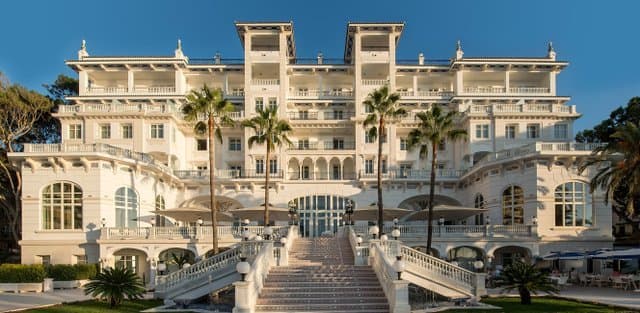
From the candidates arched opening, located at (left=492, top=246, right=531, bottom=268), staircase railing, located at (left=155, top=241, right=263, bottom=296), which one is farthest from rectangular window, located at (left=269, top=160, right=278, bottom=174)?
staircase railing, located at (left=155, top=241, right=263, bottom=296)

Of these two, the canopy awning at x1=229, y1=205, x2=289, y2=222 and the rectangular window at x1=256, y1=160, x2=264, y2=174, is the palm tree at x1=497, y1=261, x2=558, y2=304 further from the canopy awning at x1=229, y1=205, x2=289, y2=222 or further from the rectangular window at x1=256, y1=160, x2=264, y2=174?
the rectangular window at x1=256, y1=160, x2=264, y2=174

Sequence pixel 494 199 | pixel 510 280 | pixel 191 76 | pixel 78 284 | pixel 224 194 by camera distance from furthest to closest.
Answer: pixel 191 76
pixel 224 194
pixel 494 199
pixel 78 284
pixel 510 280

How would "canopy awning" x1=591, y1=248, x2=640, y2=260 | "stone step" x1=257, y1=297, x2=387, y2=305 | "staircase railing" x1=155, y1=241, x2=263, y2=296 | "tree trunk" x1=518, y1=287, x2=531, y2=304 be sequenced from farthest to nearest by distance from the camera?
1. "canopy awning" x1=591, y1=248, x2=640, y2=260
2. "staircase railing" x1=155, y1=241, x2=263, y2=296
3. "tree trunk" x1=518, y1=287, x2=531, y2=304
4. "stone step" x1=257, y1=297, x2=387, y2=305

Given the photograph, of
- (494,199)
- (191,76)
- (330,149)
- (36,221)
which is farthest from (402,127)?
(36,221)

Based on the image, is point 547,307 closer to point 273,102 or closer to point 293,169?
point 293,169

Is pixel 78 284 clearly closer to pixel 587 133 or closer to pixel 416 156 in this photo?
pixel 416 156

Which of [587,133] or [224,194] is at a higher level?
[587,133]

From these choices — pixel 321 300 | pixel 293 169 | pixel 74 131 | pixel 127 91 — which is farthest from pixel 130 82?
pixel 321 300

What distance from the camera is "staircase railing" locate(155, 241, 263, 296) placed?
23.5 meters

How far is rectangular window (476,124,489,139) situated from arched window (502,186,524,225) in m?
10.1

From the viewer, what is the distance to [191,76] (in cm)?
5478

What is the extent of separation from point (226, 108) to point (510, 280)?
19.0 meters

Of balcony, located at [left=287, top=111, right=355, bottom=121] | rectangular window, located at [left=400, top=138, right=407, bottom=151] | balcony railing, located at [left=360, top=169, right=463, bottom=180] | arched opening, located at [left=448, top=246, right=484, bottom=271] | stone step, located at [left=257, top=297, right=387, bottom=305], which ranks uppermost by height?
balcony, located at [left=287, top=111, right=355, bottom=121]

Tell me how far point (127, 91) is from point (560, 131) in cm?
4000
